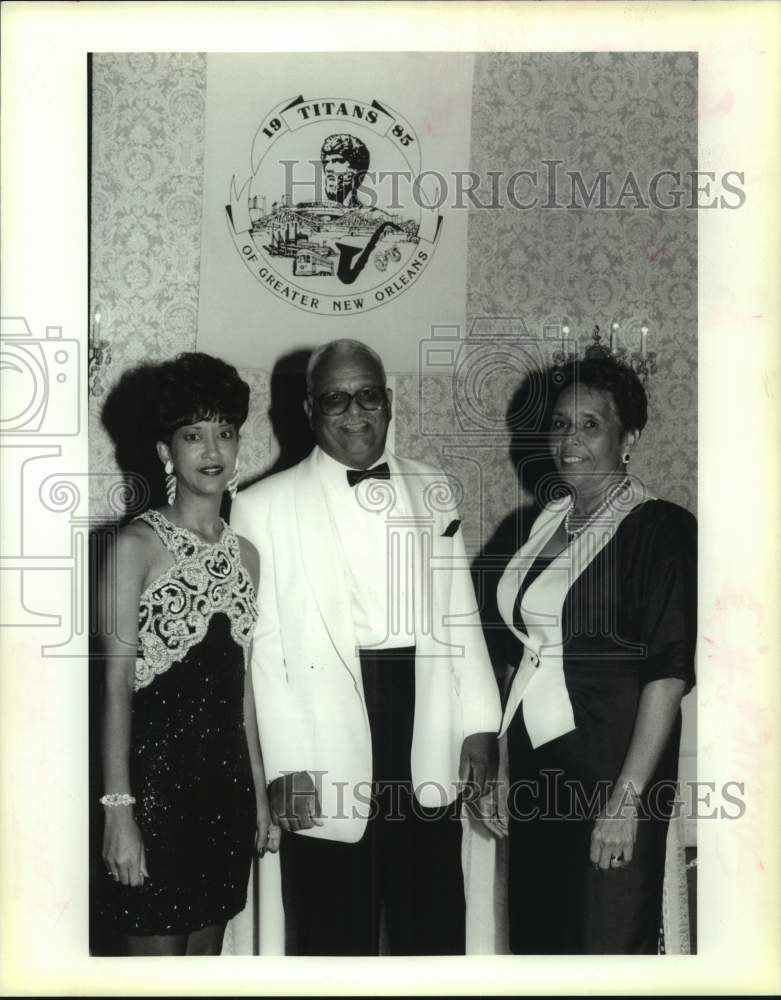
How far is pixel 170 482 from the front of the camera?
2.22m

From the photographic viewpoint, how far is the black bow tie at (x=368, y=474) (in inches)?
88.4

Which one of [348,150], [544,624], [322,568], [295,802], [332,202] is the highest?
[348,150]

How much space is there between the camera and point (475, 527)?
2256 millimetres

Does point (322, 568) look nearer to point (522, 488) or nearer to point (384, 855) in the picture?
point (522, 488)

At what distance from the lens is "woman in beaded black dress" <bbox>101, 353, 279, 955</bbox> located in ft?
7.17

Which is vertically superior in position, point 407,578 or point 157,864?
point 407,578

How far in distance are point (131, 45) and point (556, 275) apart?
0.98 m

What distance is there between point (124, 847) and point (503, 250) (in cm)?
143

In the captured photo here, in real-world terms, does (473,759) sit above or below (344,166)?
below

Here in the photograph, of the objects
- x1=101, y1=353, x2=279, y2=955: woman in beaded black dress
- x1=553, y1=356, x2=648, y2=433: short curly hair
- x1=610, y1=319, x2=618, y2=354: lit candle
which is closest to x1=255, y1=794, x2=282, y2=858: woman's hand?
x1=101, y1=353, x2=279, y2=955: woman in beaded black dress

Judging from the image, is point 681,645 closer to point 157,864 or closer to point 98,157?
point 157,864

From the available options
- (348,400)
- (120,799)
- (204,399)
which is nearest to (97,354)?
(204,399)

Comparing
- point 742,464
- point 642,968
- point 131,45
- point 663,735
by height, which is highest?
point 131,45

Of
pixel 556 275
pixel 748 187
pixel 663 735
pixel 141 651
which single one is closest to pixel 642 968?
pixel 663 735
